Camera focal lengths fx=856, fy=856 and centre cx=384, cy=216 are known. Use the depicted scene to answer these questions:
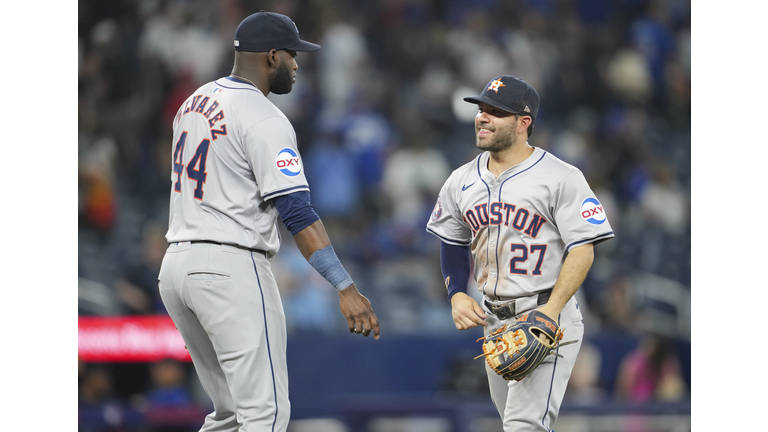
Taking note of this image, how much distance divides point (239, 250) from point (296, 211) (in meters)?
0.30

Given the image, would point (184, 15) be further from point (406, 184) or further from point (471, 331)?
point (471, 331)

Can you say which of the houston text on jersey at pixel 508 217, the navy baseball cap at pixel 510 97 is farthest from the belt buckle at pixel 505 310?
the navy baseball cap at pixel 510 97

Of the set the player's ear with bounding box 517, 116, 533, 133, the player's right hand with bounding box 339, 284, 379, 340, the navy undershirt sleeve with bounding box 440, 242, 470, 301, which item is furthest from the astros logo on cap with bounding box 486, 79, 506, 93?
the player's right hand with bounding box 339, 284, 379, 340

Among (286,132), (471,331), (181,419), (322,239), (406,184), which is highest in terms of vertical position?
(286,132)

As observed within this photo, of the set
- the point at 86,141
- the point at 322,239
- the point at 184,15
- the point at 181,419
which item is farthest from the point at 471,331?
the point at 184,15

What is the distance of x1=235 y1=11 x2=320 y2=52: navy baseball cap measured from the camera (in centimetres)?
387

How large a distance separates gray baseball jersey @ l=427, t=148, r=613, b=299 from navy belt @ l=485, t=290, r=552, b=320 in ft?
0.12

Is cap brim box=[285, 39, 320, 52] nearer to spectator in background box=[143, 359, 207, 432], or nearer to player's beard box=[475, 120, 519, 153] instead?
player's beard box=[475, 120, 519, 153]

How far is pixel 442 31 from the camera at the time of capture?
12.0 metres

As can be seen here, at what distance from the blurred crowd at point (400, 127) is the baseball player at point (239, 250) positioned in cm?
490

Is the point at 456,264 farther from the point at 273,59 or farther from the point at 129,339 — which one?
the point at 129,339

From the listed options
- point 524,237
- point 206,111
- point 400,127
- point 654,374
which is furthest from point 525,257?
point 400,127

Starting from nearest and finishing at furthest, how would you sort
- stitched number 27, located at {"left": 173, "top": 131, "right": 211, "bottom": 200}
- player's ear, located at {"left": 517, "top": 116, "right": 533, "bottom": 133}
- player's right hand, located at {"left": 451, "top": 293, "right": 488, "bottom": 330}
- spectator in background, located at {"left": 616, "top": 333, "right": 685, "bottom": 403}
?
stitched number 27, located at {"left": 173, "top": 131, "right": 211, "bottom": 200}, player's right hand, located at {"left": 451, "top": 293, "right": 488, "bottom": 330}, player's ear, located at {"left": 517, "top": 116, "right": 533, "bottom": 133}, spectator in background, located at {"left": 616, "top": 333, "right": 685, "bottom": 403}

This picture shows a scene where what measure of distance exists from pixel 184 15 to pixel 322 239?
8786 millimetres
